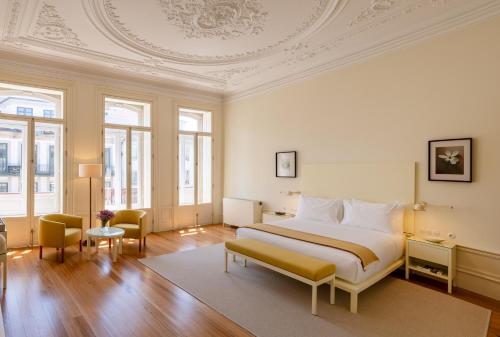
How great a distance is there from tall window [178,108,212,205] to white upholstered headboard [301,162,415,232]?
302 cm

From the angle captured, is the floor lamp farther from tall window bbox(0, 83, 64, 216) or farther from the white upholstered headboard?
the white upholstered headboard

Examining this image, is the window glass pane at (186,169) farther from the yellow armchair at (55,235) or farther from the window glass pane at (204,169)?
the yellow armchair at (55,235)

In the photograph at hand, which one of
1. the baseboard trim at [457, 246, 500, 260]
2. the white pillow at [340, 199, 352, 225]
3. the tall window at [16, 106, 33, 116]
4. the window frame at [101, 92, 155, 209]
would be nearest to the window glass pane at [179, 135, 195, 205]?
the window frame at [101, 92, 155, 209]

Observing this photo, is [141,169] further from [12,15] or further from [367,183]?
[367,183]

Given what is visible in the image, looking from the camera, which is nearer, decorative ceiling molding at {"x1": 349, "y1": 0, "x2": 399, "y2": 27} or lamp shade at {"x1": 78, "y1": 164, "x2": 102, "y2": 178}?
decorative ceiling molding at {"x1": 349, "y1": 0, "x2": 399, "y2": 27}

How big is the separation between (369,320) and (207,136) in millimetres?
5993

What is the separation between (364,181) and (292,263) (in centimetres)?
228

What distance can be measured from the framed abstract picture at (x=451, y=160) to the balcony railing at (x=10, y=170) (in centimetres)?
704

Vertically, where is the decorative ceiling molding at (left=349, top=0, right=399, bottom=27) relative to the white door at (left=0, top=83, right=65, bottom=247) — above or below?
above

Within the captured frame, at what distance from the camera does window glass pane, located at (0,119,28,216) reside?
5.35 meters

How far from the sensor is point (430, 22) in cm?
402

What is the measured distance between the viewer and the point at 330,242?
371cm

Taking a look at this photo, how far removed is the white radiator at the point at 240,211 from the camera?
274 inches

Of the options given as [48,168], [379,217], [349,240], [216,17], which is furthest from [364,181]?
[48,168]
